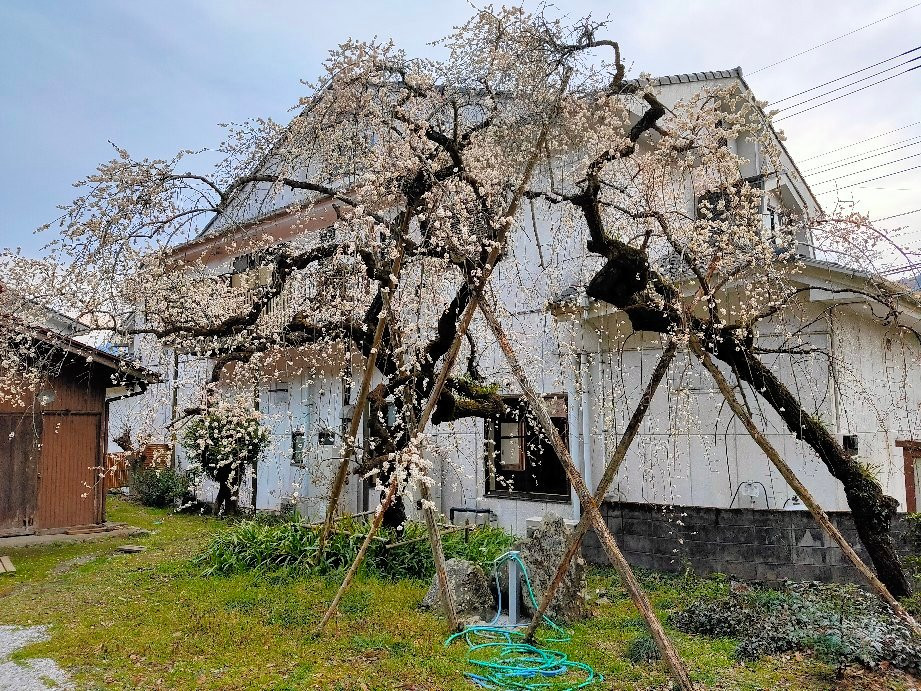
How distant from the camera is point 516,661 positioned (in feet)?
16.8

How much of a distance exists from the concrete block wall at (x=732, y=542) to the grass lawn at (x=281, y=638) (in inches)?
14.7

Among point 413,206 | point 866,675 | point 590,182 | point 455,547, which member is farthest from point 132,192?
point 866,675

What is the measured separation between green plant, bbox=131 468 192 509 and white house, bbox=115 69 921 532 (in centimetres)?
532

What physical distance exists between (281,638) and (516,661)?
2.18 metres

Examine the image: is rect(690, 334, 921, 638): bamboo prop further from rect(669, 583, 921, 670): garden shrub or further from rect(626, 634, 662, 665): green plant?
rect(626, 634, 662, 665): green plant

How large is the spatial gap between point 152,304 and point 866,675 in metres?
8.41

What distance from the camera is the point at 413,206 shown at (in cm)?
610

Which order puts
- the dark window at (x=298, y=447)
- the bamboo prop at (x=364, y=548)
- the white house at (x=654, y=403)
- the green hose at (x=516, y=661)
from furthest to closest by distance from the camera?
the dark window at (x=298, y=447) < the white house at (x=654, y=403) < the bamboo prop at (x=364, y=548) < the green hose at (x=516, y=661)

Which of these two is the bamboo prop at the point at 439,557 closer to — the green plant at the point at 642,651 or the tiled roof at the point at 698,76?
the green plant at the point at 642,651

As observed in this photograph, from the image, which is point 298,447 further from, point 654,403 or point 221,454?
point 654,403

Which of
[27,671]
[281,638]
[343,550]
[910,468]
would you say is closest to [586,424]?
[343,550]

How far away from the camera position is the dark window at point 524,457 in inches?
373

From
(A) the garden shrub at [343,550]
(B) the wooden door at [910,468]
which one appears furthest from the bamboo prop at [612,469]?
(B) the wooden door at [910,468]

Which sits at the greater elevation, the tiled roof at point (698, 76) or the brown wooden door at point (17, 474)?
the tiled roof at point (698, 76)
